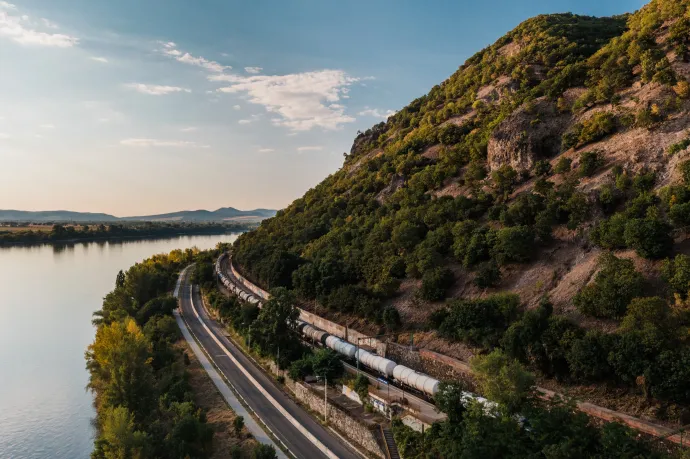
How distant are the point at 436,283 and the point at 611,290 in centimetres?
1625

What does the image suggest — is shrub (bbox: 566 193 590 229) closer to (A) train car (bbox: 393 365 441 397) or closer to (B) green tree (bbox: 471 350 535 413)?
(A) train car (bbox: 393 365 441 397)

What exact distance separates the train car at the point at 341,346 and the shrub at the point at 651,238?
24.3 m

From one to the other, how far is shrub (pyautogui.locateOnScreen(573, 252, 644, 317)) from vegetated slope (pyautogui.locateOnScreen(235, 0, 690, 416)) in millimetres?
113

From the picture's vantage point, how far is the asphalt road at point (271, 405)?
31.7 metres

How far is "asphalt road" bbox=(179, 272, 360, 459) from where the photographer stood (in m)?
31.7

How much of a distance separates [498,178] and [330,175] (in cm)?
5758

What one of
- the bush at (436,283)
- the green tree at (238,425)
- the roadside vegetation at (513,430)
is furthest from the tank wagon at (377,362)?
the green tree at (238,425)

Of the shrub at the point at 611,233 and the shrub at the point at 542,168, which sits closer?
the shrub at the point at 611,233

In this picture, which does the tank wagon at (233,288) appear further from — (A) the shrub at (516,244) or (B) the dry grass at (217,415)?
(A) the shrub at (516,244)

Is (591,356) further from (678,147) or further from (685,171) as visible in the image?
(678,147)

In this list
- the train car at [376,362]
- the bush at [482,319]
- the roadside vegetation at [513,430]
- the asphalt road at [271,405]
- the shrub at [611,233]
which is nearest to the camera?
the roadside vegetation at [513,430]

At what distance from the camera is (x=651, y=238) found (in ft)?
104

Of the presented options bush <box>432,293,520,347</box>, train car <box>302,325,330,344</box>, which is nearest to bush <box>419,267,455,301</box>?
bush <box>432,293,520,347</box>

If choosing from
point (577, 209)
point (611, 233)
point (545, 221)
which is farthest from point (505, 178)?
point (611, 233)
